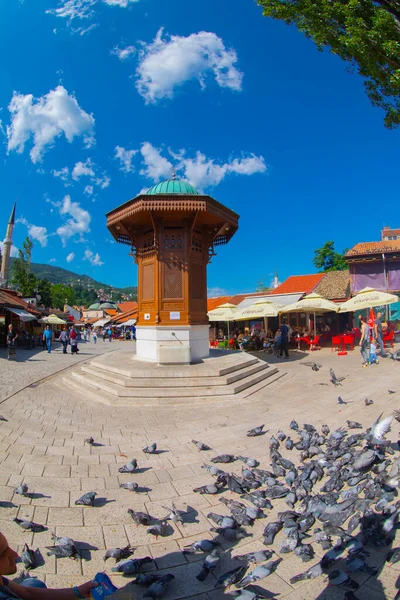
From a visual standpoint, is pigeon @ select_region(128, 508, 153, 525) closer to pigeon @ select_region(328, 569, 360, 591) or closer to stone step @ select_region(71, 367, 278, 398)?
pigeon @ select_region(328, 569, 360, 591)

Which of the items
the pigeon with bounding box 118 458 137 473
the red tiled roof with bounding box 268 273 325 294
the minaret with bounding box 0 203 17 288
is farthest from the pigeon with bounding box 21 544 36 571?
the minaret with bounding box 0 203 17 288

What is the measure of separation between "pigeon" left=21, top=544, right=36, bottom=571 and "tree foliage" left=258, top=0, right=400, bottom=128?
8295 mm

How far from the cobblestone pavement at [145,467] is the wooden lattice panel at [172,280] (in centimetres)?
410

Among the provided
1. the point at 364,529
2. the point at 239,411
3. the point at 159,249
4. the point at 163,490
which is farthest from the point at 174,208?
the point at 364,529

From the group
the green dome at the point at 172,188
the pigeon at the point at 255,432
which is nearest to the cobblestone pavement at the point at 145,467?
the pigeon at the point at 255,432

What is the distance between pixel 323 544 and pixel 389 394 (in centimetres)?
548

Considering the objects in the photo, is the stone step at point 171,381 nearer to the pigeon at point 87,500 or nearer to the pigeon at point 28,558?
the pigeon at point 87,500

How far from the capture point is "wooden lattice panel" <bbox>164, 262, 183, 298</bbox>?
1024 cm

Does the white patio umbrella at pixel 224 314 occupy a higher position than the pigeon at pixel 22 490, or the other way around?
the white patio umbrella at pixel 224 314

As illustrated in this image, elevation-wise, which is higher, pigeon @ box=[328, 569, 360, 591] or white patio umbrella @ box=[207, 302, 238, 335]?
white patio umbrella @ box=[207, 302, 238, 335]

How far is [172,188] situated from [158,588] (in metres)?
10.6

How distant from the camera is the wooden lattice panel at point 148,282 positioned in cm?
1061

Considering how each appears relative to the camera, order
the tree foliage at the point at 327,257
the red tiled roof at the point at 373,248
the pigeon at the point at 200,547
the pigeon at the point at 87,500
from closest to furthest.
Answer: the pigeon at the point at 200,547, the pigeon at the point at 87,500, the red tiled roof at the point at 373,248, the tree foliage at the point at 327,257

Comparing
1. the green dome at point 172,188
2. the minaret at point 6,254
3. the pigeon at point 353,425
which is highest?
the minaret at point 6,254
